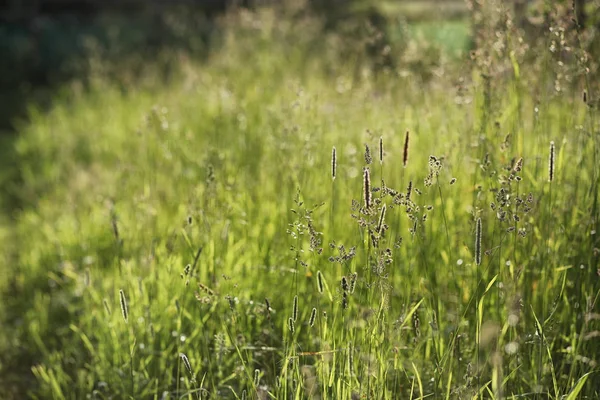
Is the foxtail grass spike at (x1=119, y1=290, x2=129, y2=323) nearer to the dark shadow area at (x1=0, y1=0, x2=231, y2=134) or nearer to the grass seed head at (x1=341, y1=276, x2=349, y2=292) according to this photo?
the grass seed head at (x1=341, y1=276, x2=349, y2=292)

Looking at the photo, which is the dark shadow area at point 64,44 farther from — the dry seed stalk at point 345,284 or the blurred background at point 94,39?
the dry seed stalk at point 345,284

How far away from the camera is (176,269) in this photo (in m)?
2.75

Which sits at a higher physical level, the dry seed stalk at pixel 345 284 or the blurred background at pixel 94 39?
the blurred background at pixel 94 39

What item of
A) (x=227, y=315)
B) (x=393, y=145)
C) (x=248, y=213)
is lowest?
(x=227, y=315)

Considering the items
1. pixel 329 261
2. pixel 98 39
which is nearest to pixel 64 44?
pixel 98 39

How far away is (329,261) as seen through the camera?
6.79 feet

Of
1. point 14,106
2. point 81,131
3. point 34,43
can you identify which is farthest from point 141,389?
point 34,43

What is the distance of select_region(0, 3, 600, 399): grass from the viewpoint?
6.23 ft

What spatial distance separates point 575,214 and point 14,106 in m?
7.06

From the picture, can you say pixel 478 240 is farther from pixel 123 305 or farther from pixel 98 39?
pixel 98 39

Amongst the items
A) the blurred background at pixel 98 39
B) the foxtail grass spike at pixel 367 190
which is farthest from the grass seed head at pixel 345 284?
the blurred background at pixel 98 39

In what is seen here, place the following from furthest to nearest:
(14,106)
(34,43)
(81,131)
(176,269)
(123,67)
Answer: (34,43)
(14,106)
(123,67)
(81,131)
(176,269)

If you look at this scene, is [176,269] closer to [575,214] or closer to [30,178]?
[575,214]

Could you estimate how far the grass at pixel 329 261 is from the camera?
190 cm
